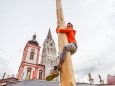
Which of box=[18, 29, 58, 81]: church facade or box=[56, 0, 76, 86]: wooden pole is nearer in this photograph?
box=[56, 0, 76, 86]: wooden pole

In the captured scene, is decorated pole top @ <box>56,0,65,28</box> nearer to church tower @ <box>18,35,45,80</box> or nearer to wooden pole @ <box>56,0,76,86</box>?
wooden pole @ <box>56,0,76,86</box>

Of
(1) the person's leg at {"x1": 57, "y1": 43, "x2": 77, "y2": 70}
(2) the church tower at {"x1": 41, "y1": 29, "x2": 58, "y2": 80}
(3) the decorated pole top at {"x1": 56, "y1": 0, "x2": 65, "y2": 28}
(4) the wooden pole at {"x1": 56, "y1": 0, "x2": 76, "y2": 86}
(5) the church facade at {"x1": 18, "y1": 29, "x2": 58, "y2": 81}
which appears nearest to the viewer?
(4) the wooden pole at {"x1": 56, "y1": 0, "x2": 76, "y2": 86}

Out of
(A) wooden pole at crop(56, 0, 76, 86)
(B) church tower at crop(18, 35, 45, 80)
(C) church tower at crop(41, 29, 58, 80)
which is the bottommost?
(A) wooden pole at crop(56, 0, 76, 86)

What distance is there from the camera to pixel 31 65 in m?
29.0

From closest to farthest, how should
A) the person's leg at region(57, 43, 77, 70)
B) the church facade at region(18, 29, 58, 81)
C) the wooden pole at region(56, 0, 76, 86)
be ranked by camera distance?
the wooden pole at region(56, 0, 76, 86) → the person's leg at region(57, 43, 77, 70) → the church facade at region(18, 29, 58, 81)

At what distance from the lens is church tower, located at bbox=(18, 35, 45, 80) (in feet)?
89.5

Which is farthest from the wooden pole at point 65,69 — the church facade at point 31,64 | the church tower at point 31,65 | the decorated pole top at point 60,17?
the church tower at point 31,65

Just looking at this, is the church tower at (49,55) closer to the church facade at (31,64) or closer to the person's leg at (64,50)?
the church facade at (31,64)

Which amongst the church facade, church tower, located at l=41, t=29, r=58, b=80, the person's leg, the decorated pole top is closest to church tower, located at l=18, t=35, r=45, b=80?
the church facade

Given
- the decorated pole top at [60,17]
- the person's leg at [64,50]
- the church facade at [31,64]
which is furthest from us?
the church facade at [31,64]

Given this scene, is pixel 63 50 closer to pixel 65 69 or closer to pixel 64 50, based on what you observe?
pixel 64 50

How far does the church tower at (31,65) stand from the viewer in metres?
27.3

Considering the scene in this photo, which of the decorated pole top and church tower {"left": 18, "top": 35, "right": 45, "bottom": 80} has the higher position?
church tower {"left": 18, "top": 35, "right": 45, "bottom": 80}

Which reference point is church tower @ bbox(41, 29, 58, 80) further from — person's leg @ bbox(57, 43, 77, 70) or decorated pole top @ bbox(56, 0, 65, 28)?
person's leg @ bbox(57, 43, 77, 70)
